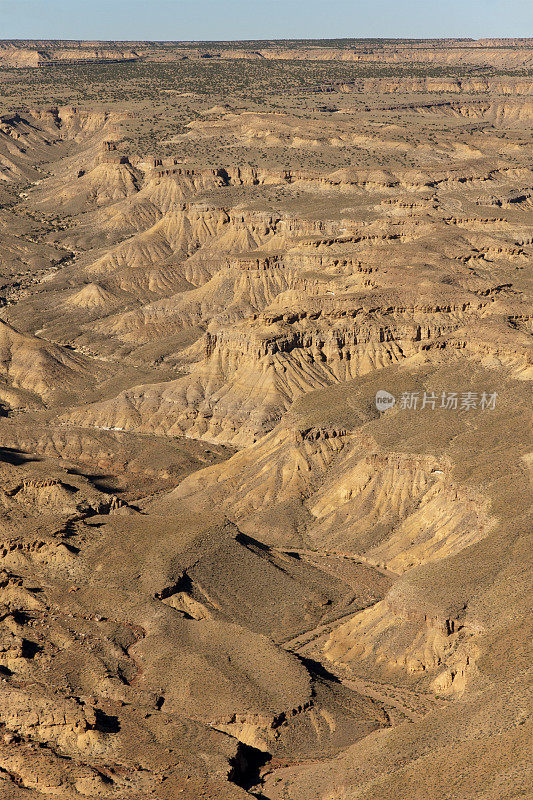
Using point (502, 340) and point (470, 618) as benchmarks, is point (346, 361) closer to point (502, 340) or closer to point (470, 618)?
point (502, 340)

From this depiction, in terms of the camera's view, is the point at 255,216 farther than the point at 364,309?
Yes

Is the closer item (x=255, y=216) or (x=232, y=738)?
(x=232, y=738)

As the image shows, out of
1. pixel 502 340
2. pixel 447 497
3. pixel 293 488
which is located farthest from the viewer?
pixel 502 340

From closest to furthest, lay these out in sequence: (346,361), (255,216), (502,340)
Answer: (502,340) → (346,361) → (255,216)

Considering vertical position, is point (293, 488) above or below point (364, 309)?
below

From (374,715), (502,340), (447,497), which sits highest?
(502,340)

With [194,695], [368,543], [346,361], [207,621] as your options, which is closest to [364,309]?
[346,361]

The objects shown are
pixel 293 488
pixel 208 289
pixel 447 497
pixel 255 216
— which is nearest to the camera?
pixel 447 497

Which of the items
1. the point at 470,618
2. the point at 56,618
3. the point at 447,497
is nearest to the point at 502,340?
the point at 447,497

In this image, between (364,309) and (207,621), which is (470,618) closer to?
(207,621)
